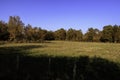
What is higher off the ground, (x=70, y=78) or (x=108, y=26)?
(x=108, y=26)

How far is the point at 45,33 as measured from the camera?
163125mm

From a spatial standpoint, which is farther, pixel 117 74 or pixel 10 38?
pixel 10 38

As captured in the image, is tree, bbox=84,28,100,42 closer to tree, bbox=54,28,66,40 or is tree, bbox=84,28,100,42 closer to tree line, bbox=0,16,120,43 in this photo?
tree line, bbox=0,16,120,43

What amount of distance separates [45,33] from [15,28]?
5289 centimetres

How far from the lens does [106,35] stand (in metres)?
160

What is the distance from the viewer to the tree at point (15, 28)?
110500mm

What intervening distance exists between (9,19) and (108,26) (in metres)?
75.1

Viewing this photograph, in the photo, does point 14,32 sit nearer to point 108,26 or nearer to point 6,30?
A: point 6,30

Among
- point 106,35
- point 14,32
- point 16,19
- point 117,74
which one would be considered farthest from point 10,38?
point 117,74

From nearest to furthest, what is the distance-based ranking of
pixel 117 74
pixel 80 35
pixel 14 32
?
pixel 117 74 → pixel 14 32 → pixel 80 35

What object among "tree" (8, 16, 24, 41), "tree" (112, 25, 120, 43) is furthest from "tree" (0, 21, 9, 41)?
"tree" (112, 25, 120, 43)

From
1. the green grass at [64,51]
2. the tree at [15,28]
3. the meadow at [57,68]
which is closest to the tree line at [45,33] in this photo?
the tree at [15,28]

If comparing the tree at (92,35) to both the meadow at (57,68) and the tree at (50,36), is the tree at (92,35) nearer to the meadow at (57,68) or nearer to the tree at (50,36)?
the tree at (50,36)

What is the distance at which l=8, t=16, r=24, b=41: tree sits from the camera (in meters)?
110
